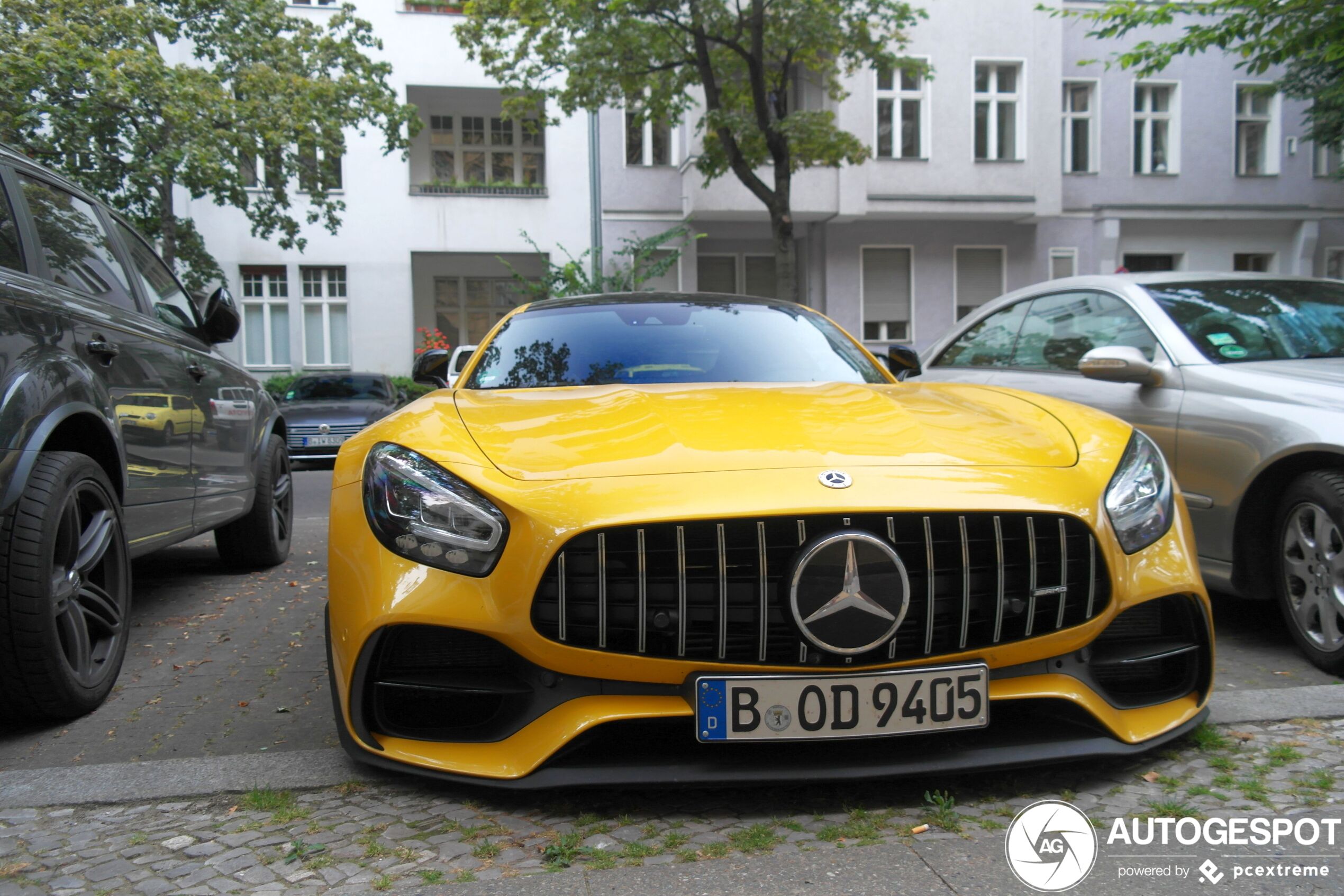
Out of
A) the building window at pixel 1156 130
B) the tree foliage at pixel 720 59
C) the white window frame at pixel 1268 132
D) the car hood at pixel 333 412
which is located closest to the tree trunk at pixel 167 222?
the car hood at pixel 333 412

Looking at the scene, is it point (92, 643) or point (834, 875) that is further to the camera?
point (92, 643)

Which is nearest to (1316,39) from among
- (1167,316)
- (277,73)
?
(1167,316)

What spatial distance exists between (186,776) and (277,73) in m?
16.6

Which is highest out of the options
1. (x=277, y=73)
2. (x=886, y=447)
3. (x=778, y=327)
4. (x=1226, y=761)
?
(x=277, y=73)

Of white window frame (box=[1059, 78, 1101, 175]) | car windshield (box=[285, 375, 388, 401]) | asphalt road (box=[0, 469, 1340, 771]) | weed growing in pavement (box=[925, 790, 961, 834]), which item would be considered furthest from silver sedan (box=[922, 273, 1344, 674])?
white window frame (box=[1059, 78, 1101, 175])

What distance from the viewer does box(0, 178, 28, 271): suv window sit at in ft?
10.5

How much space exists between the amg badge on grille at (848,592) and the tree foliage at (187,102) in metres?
15.8

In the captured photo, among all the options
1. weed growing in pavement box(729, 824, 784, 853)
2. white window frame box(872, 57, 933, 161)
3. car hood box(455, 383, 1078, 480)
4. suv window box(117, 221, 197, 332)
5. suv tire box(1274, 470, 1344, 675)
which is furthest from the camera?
white window frame box(872, 57, 933, 161)

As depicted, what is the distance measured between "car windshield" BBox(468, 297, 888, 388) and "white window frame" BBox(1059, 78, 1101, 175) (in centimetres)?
2182

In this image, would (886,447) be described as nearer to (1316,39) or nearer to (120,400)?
(120,400)

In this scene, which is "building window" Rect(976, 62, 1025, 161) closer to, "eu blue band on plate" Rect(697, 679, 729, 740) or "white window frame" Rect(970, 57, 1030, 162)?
"white window frame" Rect(970, 57, 1030, 162)

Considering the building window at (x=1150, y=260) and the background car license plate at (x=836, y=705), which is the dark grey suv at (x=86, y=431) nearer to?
the background car license plate at (x=836, y=705)

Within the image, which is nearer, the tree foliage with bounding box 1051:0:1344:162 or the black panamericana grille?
the black panamericana grille

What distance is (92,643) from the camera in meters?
3.39
